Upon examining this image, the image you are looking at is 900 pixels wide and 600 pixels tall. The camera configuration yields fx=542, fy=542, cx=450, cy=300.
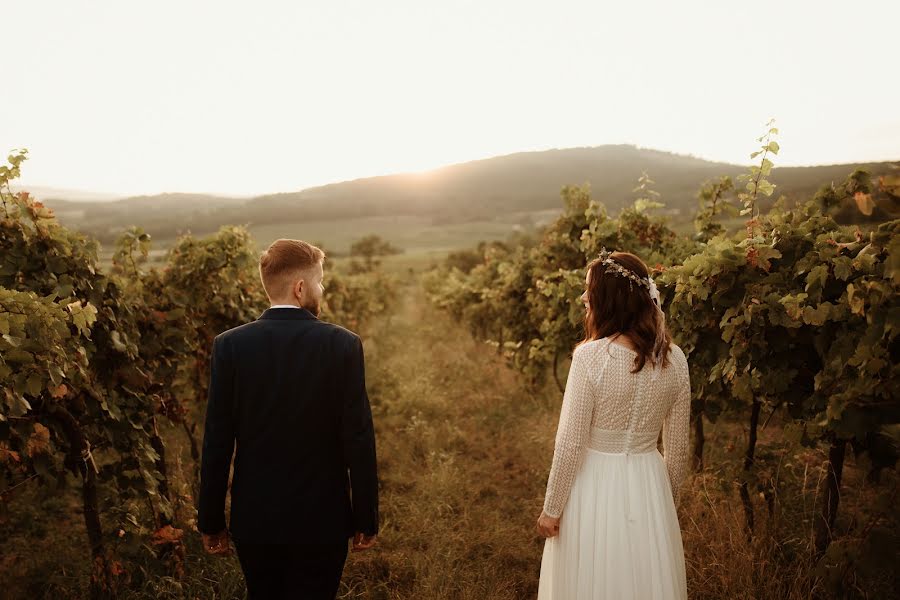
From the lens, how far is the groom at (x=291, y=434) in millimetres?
2199

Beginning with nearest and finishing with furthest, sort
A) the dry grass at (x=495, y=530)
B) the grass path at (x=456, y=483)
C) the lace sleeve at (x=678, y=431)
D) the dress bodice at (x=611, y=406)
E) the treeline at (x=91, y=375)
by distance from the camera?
the dress bodice at (x=611, y=406) → the lace sleeve at (x=678, y=431) → the treeline at (x=91, y=375) → the dry grass at (x=495, y=530) → the grass path at (x=456, y=483)

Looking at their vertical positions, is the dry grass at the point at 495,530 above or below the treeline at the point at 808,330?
below

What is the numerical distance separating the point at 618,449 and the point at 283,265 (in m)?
1.69

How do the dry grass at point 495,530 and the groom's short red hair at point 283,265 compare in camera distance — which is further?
the dry grass at point 495,530

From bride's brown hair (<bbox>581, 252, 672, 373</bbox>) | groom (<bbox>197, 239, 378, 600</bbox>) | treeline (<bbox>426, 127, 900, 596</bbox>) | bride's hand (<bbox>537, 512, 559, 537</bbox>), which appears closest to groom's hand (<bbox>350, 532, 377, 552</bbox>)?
groom (<bbox>197, 239, 378, 600</bbox>)

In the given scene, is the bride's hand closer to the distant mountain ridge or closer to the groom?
the groom

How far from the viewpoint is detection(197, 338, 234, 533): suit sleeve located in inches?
87.4

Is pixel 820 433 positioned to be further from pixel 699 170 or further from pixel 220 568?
pixel 699 170

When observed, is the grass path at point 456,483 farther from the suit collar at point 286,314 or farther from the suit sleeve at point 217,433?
the suit collar at point 286,314

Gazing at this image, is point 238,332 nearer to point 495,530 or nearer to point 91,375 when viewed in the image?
point 91,375

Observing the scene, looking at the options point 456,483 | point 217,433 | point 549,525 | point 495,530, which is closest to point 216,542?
point 217,433

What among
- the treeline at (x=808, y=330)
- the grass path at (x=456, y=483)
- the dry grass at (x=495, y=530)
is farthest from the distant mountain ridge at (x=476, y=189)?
the treeline at (x=808, y=330)

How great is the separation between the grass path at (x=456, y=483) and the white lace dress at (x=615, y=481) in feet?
4.97

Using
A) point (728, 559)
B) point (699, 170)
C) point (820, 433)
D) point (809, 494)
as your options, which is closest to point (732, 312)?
point (820, 433)
